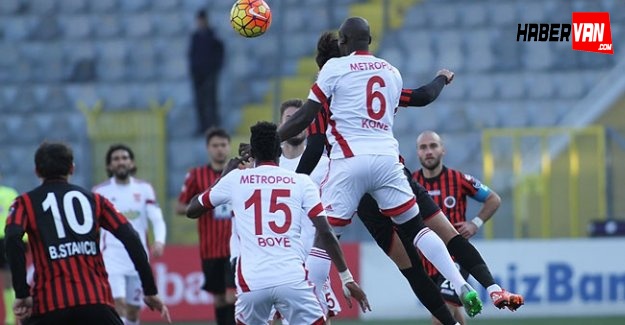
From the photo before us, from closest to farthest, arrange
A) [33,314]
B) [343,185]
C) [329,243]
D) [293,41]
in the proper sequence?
[33,314], [329,243], [343,185], [293,41]

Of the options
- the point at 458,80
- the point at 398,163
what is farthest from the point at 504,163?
the point at 398,163

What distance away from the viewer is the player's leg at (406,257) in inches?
391

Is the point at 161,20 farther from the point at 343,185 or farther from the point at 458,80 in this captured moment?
the point at 343,185

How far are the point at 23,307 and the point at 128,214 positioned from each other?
532cm

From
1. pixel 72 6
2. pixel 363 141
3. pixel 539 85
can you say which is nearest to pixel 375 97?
pixel 363 141

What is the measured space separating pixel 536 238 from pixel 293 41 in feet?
18.6

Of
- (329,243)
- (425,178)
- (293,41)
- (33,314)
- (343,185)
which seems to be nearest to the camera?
(33,314)

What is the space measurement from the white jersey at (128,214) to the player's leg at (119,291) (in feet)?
0.17

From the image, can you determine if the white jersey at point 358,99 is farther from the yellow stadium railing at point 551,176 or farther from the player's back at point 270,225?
the yellow stadium railing at point 551,176

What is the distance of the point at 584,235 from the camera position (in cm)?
1708

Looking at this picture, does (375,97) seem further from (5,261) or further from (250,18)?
(5,261)

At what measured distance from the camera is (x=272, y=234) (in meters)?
8.45

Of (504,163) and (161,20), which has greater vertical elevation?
(161,20)

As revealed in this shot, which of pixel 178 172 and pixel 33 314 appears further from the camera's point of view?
pixel 178 172
